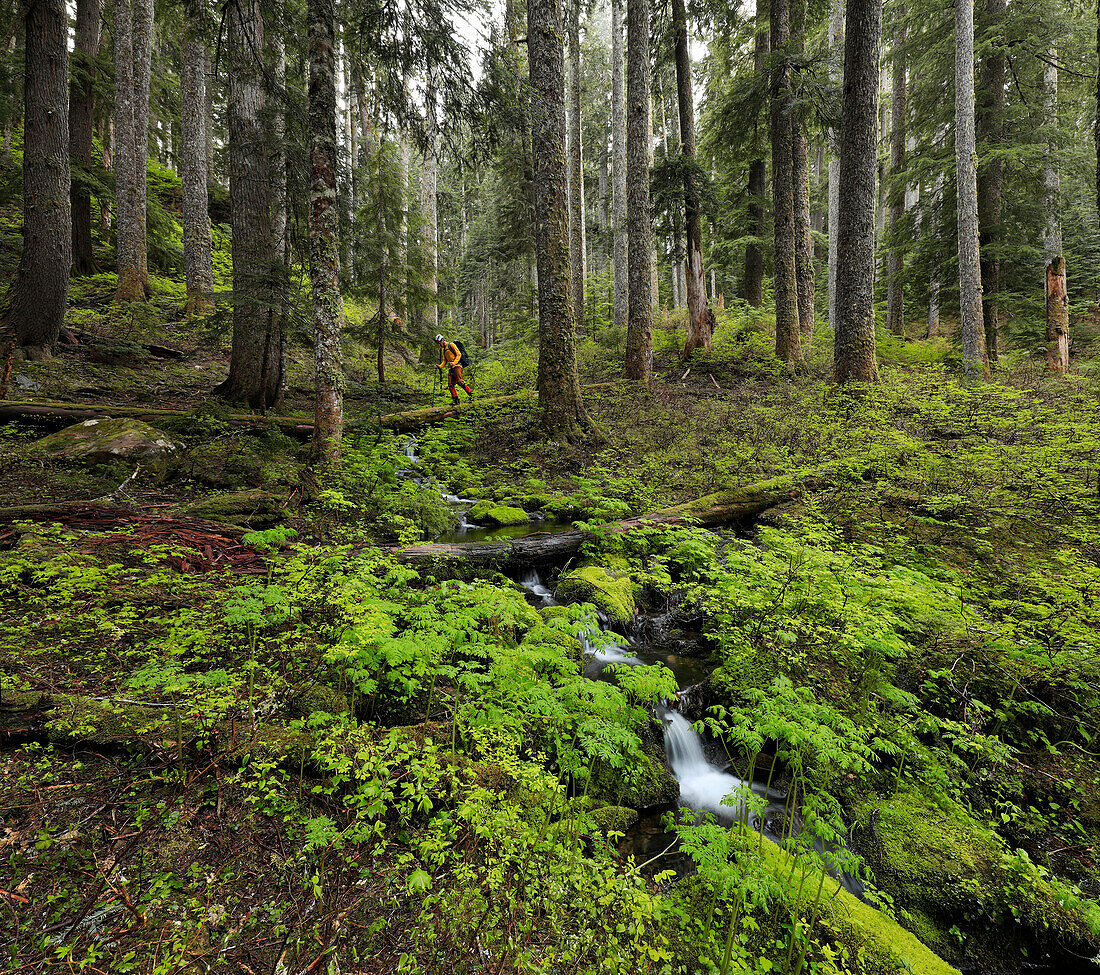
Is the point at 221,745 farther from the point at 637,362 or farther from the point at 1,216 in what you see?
the point at 1,216

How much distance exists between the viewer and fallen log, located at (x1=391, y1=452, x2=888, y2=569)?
6.03 meters

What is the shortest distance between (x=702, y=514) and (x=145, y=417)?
8294 mm

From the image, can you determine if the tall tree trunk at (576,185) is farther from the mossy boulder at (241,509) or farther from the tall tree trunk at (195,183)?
the mossy boulder at (241,509)

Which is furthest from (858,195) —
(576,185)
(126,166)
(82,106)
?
(82,106)

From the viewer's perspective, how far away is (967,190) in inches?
477

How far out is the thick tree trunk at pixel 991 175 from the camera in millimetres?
13766

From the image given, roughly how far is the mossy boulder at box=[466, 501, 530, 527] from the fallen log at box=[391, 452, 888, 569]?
0.77m

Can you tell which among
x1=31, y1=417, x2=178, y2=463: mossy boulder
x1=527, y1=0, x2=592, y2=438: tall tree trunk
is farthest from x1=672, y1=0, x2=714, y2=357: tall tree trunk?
x1=31, y1=417, x2=178, y2=463: mossy boulder

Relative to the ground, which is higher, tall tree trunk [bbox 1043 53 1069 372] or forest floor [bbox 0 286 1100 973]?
tall tree trunk [bbox 1043 53 1069 372]

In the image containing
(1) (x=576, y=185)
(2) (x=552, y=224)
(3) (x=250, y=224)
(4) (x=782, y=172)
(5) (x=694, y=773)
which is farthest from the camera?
(1) (x=576, y=185)

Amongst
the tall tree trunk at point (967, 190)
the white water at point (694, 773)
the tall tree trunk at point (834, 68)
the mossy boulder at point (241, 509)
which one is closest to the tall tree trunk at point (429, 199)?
the mossy boulder at point (241, 509)

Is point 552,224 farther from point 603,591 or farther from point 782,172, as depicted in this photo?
point 782,172

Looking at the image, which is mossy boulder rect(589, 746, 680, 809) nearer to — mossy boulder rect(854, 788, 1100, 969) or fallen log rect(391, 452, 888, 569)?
mossy boulder rect(854, 788, 1100, 969)

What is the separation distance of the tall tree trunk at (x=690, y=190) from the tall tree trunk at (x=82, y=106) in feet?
47.1
